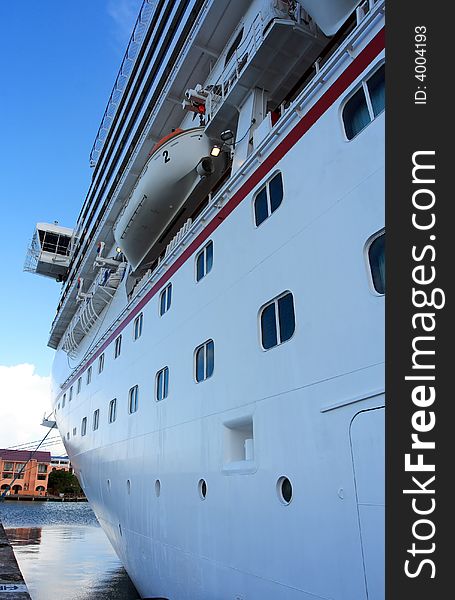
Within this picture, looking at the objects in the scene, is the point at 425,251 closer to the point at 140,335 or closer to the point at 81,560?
the point at 140,335

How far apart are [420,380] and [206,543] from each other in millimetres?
4159

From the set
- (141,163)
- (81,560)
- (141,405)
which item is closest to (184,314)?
(141,405)

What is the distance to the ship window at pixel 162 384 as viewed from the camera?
7930 millimetres

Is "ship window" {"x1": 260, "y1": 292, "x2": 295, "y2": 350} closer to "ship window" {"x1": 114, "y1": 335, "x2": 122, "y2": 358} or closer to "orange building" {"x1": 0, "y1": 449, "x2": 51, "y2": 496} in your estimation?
"ship window" {"x1": 114, "y1": 335, "x2": 122, "y2": 358}

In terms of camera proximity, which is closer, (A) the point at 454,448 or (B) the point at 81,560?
(A) the point at 454,448

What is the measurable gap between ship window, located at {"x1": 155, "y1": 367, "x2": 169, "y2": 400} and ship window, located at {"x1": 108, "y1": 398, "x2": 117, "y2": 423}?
9.96 feet

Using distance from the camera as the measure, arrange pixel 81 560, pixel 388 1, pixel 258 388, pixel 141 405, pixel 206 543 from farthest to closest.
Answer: pixel 81 560
pixel 141 405
pixel 206 543
pixel 258 388
pixel 388 1

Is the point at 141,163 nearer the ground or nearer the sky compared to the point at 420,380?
nearer the sky

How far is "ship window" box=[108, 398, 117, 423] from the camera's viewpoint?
36.0 feet

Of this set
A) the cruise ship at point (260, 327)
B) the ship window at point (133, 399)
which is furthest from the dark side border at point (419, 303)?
the ship window at point (133, 399)

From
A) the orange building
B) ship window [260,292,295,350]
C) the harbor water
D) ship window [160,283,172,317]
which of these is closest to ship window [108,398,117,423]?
ship window [160,283,172,317]

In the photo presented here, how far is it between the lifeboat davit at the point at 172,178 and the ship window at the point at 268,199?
118 inches

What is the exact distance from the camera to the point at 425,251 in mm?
2729

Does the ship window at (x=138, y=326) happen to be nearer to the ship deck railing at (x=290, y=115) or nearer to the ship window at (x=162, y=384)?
the ship deck railing at (x=290, y=115)
